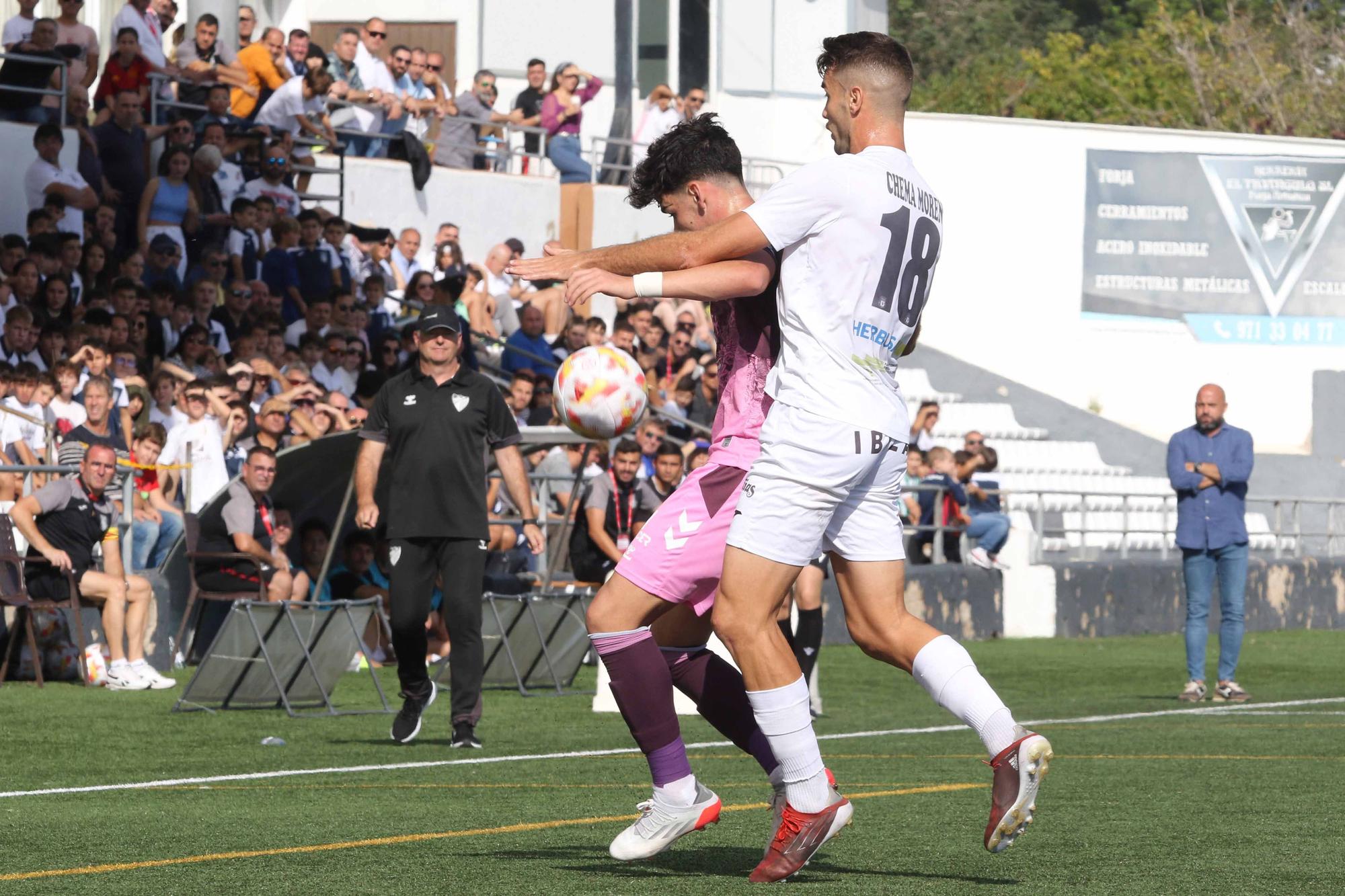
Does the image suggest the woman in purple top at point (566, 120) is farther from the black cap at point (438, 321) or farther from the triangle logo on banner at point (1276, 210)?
the black cap at point (438, 321)

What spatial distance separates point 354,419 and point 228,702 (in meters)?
Answer: 5.52

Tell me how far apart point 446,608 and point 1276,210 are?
2659cm

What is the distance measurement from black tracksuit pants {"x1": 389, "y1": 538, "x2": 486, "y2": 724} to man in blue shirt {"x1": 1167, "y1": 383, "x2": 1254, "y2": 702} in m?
6.11

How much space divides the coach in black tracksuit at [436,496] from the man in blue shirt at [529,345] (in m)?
11.1

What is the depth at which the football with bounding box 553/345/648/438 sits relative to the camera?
26.6 feet

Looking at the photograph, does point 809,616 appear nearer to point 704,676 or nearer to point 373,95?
point 704,676

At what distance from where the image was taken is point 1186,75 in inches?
1919

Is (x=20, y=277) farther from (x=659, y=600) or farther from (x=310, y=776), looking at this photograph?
(x=659, y=600)

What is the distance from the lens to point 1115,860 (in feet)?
21.1

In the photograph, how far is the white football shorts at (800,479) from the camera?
586 centimetres

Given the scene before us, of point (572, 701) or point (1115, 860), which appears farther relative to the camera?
point (572, 701)

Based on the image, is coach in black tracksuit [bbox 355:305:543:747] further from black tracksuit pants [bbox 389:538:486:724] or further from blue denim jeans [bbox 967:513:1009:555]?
blue denim jeans [bbox 967:513:1009:555]

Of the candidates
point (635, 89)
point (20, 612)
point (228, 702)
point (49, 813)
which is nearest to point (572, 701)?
point (228, 702)

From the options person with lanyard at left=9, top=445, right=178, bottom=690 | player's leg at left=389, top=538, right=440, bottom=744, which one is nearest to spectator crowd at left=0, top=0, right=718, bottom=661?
person with lanyard at left=9, top=445, right=178, bottom=690
